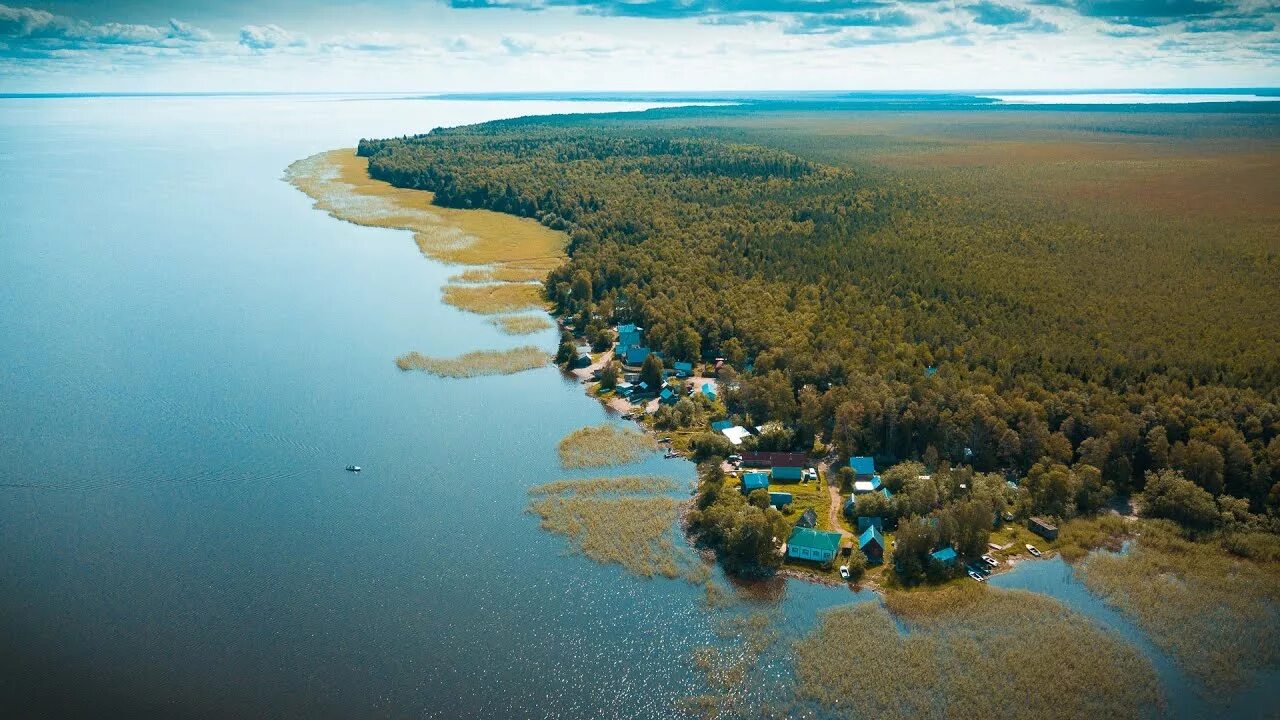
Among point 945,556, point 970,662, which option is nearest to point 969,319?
point 945,556

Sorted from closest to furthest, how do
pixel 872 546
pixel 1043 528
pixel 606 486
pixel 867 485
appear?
1. pixel 872 546
2. pixel 1043 528
3. pixel 867 485
4. pixel 606 486

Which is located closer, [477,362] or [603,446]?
[603,446]

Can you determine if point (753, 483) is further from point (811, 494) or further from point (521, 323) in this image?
point (521, 323)

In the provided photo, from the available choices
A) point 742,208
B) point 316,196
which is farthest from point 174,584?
point 316,196

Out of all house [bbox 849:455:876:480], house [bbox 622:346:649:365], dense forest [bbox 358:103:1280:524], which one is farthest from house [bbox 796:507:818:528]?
house [bbox 622:346:649:365]

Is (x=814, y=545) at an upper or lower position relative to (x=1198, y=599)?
upper

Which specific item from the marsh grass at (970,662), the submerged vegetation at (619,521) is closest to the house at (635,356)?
the submerged vegetation at (619,521)

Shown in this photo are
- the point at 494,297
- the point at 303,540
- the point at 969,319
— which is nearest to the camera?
the point at 303,540
